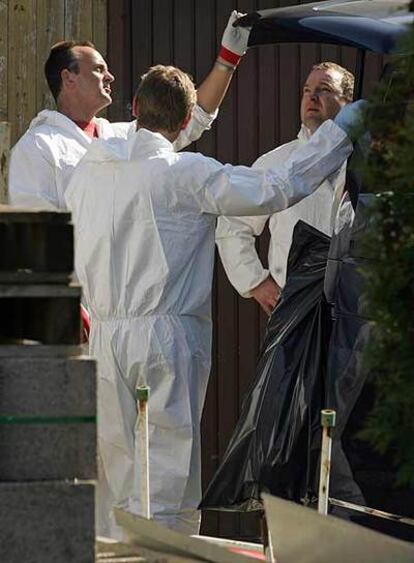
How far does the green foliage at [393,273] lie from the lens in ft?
11.6

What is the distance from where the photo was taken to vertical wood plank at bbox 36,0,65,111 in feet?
27.0

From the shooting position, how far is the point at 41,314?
362cm

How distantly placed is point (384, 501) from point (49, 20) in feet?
12.3

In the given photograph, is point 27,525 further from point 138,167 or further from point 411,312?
point 138,167

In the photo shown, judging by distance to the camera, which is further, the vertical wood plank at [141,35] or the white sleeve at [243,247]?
the vertical wood plank at [141,35]

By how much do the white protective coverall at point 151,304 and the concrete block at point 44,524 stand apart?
278 centimetres

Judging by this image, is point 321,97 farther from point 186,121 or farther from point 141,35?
point 141,35

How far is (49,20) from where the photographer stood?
326 inches

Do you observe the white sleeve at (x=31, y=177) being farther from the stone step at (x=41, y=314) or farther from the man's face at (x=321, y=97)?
the stone step at (x=41, y=314)

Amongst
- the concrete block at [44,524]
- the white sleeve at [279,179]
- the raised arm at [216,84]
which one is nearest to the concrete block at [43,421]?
the concrete block at [44,524]

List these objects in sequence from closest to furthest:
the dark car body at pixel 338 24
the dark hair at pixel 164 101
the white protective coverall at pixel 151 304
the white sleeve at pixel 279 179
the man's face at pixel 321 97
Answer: the dark car body at pixel 338 24
the white sleeve at pixel 279 179
the white protective coverall at pixel 151 304
the dark hair at pixel 164 101
the man's face at pixel 321 97

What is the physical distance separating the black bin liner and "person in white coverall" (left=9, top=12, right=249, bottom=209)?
1.13 metres

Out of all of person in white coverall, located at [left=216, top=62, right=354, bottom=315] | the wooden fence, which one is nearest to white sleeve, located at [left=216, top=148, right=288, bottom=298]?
person in white coverall, located at [left=216, top=62, right=354, bottom=315]

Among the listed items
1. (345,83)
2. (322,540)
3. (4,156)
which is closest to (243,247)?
(345,83)
